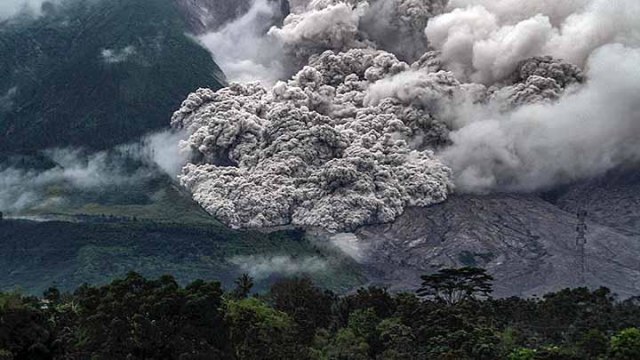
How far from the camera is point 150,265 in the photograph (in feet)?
376

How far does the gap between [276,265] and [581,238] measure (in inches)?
1384

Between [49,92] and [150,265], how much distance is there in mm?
56268

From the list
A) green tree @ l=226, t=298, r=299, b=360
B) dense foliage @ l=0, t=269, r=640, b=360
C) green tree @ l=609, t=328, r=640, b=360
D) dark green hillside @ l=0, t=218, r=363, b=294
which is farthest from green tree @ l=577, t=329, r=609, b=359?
dark green hillside @ l=0, t=218, r=363, b=294

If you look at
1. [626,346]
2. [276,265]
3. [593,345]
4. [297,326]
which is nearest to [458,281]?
[297,326]

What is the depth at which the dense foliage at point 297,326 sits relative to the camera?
120 ft

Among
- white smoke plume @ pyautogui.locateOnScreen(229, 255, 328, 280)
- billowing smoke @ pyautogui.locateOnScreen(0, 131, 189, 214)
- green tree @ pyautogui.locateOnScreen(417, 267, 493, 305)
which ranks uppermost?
billowing smoke @ pyautogui.locateOnScreen(0, 131, 189, 214)

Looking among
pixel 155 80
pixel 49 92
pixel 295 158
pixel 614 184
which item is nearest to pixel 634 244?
pixel 614 184

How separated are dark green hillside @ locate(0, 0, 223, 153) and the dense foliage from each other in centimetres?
8691

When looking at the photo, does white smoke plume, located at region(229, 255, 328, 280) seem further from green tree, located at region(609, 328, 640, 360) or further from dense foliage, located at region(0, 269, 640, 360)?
green tree, located at region(609, 328, 640, 360)

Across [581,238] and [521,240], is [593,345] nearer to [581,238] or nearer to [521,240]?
[581,238]

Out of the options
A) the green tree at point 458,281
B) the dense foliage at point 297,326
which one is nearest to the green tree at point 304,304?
the dense foliage at point 297,326

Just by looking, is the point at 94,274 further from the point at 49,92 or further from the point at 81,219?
the point at 49,92

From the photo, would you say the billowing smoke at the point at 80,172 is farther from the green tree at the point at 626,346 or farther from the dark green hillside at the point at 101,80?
the green tree at the point at 626,346

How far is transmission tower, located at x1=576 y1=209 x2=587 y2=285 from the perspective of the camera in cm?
10426
